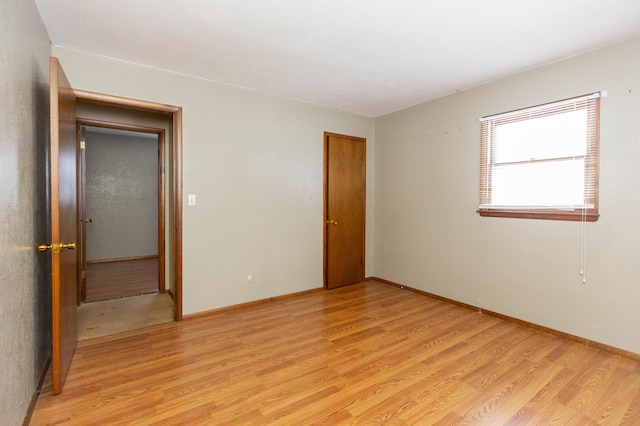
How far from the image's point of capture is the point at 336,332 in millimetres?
2961

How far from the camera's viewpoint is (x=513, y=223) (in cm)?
319

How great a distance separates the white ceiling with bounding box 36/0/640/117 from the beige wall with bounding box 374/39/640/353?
0.28 m

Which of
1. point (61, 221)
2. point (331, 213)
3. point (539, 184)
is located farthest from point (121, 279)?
point (539, 184)

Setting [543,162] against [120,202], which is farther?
[120,202]

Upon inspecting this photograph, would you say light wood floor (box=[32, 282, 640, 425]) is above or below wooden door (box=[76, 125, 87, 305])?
below

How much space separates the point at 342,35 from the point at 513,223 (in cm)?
251

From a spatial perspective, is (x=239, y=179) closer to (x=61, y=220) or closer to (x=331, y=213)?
(x=331, y=213)

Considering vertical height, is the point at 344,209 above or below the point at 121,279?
above

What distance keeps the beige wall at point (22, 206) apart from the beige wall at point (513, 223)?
3887mm

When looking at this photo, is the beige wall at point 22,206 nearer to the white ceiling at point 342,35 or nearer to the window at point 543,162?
the white ceiling at point 342,35

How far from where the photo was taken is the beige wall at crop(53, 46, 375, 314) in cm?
310

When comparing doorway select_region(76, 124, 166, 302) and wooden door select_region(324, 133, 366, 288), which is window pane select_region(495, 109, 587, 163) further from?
doorway select_region(76, 124, 166, 302)

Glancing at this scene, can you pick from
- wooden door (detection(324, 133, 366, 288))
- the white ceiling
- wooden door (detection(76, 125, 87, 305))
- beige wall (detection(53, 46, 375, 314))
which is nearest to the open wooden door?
the white ceiling

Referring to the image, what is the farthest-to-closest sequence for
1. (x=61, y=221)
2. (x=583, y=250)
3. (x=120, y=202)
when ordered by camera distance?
(x=120, y=202), (x=583, y=250), (x=61, y=221)
